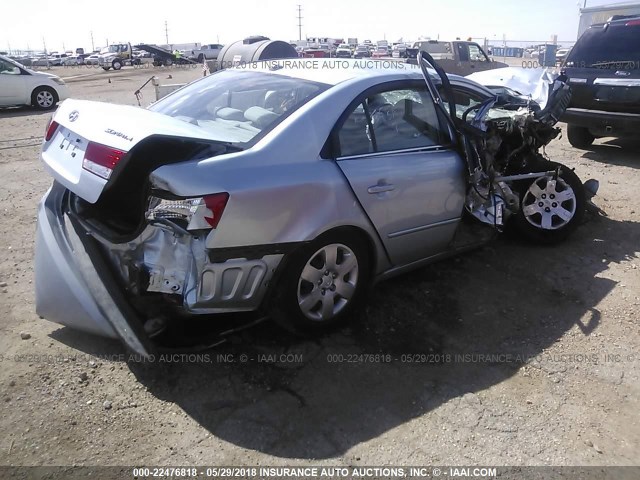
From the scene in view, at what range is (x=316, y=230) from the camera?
289 centimetres

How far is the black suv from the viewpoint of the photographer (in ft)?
23.0

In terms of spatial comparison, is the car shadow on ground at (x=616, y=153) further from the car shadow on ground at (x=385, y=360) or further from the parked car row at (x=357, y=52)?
the parked car row at (x=357, y=52)

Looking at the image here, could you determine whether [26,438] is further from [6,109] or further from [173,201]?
[6,109]

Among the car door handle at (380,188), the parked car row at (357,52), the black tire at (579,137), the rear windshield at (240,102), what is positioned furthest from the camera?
the parked car row at (357,52)

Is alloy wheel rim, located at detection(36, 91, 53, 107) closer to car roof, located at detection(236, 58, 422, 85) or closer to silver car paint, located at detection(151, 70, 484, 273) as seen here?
car roof, located at detection(236, 58, 422, 85)

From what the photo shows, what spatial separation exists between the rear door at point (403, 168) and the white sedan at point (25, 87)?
1305 centimetres

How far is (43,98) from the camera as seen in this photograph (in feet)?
45.1

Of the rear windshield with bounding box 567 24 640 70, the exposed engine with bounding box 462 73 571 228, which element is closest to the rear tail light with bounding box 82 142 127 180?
the exposed engine with bounding box 462 73 571 228

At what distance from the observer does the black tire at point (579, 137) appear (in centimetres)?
829

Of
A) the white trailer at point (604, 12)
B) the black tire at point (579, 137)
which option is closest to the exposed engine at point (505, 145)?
the black tire at point (579, 137)

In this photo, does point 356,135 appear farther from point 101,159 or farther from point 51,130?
point 51,130

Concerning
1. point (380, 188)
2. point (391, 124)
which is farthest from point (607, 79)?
point (380, 188)

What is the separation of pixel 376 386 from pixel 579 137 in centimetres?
716

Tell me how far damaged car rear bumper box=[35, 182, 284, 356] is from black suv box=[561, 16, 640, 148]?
20.8 feet
